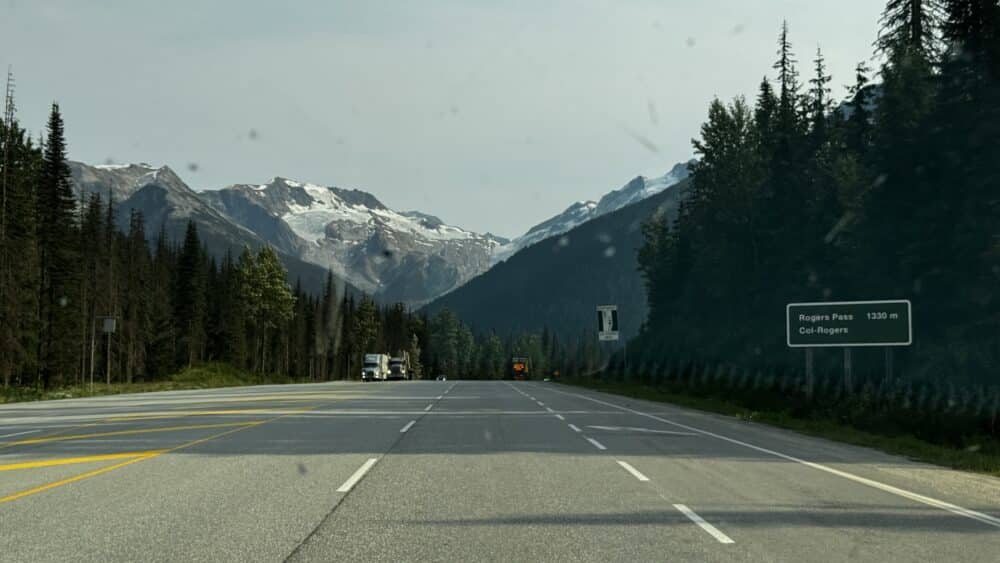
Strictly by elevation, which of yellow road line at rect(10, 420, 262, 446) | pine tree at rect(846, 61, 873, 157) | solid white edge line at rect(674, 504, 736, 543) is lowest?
yellow road line at rect(10, 420, 262, 446)

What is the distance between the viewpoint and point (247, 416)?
25422 mm

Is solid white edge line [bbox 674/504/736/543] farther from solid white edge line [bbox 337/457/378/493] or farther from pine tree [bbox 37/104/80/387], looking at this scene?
pine tree [bbox 37/104/80/387]

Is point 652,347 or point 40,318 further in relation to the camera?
point 652,347

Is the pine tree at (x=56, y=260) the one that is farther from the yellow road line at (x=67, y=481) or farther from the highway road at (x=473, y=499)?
the yellow road line at (x=67, y=481)

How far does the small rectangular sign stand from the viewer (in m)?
29.2

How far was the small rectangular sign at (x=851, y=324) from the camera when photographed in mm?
29234

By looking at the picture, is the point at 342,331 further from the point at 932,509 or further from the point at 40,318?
the point at 932,509

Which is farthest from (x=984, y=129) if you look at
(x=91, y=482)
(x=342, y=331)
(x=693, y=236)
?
(x=342, y=331)

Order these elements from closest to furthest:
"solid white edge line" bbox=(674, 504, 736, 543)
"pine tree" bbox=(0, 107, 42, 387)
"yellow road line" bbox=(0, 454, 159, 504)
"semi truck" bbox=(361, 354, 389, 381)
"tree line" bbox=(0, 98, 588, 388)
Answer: "solid white edge line" bbox=(674, 504, 736, 543) < "yellow road line" bbox=(0, 454, 159, 504) < "pine tree" bbox=(0, 107, 42, 387) < "tree line" bbox=(0, 98, 588, 388) < "semi truck" bbox=(361, 354, 389, 381)

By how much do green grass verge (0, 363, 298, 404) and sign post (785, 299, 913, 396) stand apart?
35076 mm

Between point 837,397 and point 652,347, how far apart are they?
60.2 m

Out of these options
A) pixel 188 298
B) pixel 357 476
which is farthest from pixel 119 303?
pixel 357 476

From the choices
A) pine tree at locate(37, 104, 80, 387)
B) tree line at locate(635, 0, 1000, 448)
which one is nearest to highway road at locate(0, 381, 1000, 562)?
tree line at locate(635, 0, 1000, 448)

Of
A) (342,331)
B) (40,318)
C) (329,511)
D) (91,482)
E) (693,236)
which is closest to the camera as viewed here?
(329,511)
